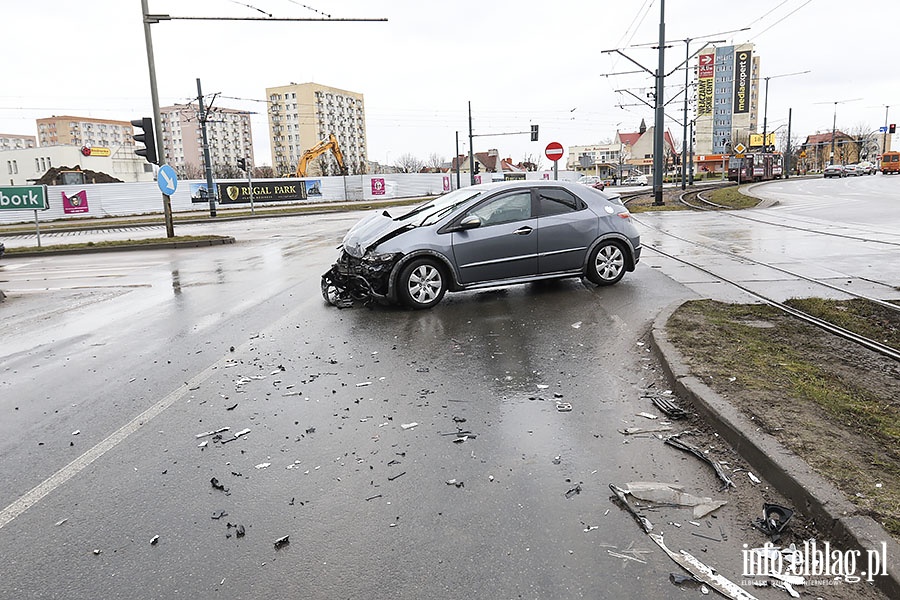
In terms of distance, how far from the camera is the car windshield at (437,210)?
8680mm

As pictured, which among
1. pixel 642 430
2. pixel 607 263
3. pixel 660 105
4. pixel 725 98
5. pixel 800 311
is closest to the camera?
pixel 642 430

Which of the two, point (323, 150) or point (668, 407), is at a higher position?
point (323, 150)

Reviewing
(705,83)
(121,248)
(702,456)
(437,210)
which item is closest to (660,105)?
(437,210)

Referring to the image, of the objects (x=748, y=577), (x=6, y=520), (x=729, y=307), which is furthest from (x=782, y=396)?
(x=6, y=520)

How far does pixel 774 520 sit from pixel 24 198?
24555 millimetres

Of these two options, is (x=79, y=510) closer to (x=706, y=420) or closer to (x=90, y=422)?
(x=90, y=422)

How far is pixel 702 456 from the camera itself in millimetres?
3826

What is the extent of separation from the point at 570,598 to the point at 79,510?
8.53 feet

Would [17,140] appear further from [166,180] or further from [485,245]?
[485,245]

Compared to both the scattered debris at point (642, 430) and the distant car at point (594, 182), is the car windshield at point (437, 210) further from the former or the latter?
the distant car at point (594, 182)

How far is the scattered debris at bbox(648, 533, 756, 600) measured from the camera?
2627mm

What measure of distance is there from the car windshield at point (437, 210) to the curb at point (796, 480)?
452 centimetres

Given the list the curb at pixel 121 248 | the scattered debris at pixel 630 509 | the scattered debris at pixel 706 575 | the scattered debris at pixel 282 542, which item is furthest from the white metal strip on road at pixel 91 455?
the curb at pixel 121 248

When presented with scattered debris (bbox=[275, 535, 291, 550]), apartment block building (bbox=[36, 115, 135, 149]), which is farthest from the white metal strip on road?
apartment block building (bbox=[36, 115, 135, 149])
